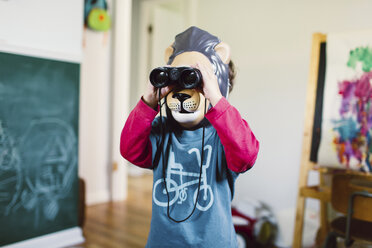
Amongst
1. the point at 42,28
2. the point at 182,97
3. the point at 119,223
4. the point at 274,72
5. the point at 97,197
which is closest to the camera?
the point at 182,97

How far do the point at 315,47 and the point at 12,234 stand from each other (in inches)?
83.5

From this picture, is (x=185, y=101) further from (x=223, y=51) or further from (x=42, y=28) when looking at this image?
(x=42, y=28)

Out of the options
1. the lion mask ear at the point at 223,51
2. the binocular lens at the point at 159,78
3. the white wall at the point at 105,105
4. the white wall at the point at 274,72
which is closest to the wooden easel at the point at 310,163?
the white wall at the point at 274,72

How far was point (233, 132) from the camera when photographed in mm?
895

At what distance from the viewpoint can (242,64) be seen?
2727 mm

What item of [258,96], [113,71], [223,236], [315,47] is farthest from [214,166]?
[113,71]

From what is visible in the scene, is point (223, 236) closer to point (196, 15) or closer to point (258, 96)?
point (258, 96)

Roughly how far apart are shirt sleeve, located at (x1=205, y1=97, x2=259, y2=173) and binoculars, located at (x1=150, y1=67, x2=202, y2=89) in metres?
0.09

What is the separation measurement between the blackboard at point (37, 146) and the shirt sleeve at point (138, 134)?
1.20 m

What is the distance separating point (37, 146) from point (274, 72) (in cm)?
173

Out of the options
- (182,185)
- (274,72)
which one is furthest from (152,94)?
(274,72)

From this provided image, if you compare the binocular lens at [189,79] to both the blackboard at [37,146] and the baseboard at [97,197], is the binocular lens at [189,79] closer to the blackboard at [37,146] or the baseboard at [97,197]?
the blackboard at [37,146]

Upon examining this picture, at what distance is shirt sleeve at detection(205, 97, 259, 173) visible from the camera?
2.94ft

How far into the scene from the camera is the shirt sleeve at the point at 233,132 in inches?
35.2
